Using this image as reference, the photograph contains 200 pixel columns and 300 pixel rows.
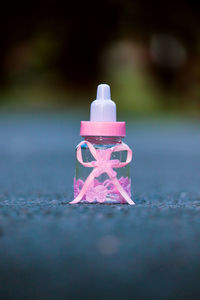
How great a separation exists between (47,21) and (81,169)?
546 cm

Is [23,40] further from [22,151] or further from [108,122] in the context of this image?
[108,122]

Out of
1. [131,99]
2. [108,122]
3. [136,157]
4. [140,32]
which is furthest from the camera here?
[140,32]

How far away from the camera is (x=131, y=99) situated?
5625mm

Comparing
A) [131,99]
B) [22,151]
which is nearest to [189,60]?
[131,99]

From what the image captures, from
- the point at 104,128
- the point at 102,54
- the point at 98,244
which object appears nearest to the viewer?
the point at 98,244

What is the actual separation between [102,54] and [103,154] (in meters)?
5.31

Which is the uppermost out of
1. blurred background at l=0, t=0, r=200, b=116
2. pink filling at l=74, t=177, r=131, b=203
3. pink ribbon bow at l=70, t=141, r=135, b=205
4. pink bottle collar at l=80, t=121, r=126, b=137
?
blurred background at l=0, t=0, r=200, b=116

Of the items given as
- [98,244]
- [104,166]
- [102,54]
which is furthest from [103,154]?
[102,54]

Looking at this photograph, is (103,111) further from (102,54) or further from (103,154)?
(102,54)

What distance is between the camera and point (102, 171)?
857 millimetres

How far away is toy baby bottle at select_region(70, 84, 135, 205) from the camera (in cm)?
85

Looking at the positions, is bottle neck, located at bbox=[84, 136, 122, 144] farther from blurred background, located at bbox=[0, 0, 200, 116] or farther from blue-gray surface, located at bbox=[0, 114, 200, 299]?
blurred background, located at bbox=[0, 0, 200, 116]

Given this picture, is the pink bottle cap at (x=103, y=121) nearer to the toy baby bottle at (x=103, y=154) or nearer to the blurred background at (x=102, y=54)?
the toy baby bottle at (x=103, y=154)

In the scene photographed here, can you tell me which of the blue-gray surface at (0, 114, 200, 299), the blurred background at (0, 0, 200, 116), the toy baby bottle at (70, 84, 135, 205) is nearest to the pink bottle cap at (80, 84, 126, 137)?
the toy baby bottle at (70, 84, 135, 205)
